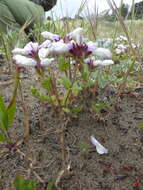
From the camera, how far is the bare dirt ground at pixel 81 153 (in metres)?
0.78

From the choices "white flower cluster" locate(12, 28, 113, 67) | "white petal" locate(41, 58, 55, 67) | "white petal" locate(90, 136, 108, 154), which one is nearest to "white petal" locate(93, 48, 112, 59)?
"white flower cluster" locate(12, 28, 113, 67)

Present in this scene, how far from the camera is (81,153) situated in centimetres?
87

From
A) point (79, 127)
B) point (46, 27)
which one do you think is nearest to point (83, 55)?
point (79, 127)

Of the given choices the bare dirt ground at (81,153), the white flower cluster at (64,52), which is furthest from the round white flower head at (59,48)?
the bare dirt ground at (81,153)

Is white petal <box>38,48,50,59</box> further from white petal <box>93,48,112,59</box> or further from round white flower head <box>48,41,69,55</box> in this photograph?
white petal <box>93,48,112,59</box>

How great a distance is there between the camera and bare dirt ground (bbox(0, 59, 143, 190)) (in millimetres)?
783

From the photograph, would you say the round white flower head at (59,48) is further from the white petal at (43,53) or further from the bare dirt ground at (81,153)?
the bare dirt ground at (81,153)

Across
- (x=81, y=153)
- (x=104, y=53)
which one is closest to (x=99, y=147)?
(x=81, y=153)

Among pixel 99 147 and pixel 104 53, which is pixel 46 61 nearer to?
pixel 104 53

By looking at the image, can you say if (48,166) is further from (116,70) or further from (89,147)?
(116,70)

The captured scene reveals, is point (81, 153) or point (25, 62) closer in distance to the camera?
point (25, 62)

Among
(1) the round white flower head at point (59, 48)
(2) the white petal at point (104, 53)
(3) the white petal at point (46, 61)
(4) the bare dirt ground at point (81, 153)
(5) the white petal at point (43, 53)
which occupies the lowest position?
(4) the bare dirt ground at point (81, 153)

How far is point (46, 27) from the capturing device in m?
2.27

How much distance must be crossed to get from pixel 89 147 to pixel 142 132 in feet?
0.75
